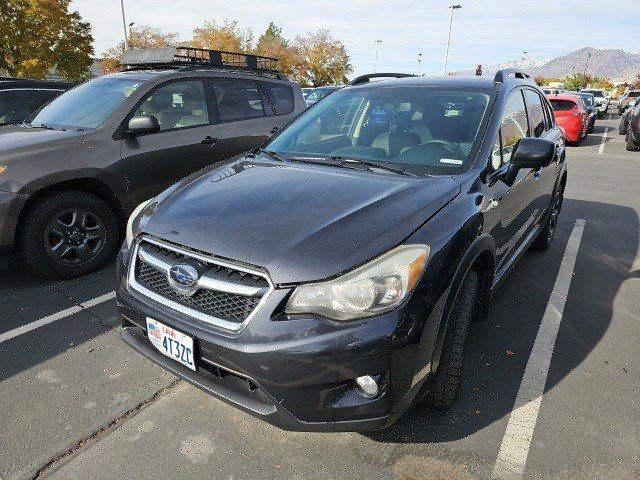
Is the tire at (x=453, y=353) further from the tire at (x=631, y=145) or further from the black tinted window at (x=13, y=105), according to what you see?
the tire at (x=631, y=145)

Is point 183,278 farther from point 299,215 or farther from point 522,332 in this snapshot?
point 522,332

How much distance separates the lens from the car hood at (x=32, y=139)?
3.64 m

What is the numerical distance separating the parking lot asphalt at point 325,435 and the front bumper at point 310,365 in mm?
413

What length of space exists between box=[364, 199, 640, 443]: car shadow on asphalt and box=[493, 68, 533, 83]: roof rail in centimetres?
171

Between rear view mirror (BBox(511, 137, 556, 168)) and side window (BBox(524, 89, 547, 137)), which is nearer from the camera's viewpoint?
rear view mirror (BBox(511, 137, 556, 168))

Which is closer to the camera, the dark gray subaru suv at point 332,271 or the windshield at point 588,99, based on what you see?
the dark gray subaru suv at point 332,271

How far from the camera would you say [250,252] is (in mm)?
1869

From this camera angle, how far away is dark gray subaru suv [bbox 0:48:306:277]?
146 inches

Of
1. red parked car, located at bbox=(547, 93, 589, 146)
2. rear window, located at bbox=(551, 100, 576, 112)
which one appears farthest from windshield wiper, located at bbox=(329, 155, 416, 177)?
rear window, located at bbox=(551, 100, 576, 112)

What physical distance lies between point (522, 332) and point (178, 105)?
150 inches

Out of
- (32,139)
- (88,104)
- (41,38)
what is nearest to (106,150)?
(32,139)

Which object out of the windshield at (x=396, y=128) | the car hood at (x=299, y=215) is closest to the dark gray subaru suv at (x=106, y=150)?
the windshield at (x=396, y=128)

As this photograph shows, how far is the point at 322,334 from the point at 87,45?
24934 millimetres

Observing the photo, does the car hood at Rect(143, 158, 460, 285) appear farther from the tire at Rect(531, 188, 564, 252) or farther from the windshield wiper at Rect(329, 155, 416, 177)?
the tire at Rect(531, 188, 564, 252)
